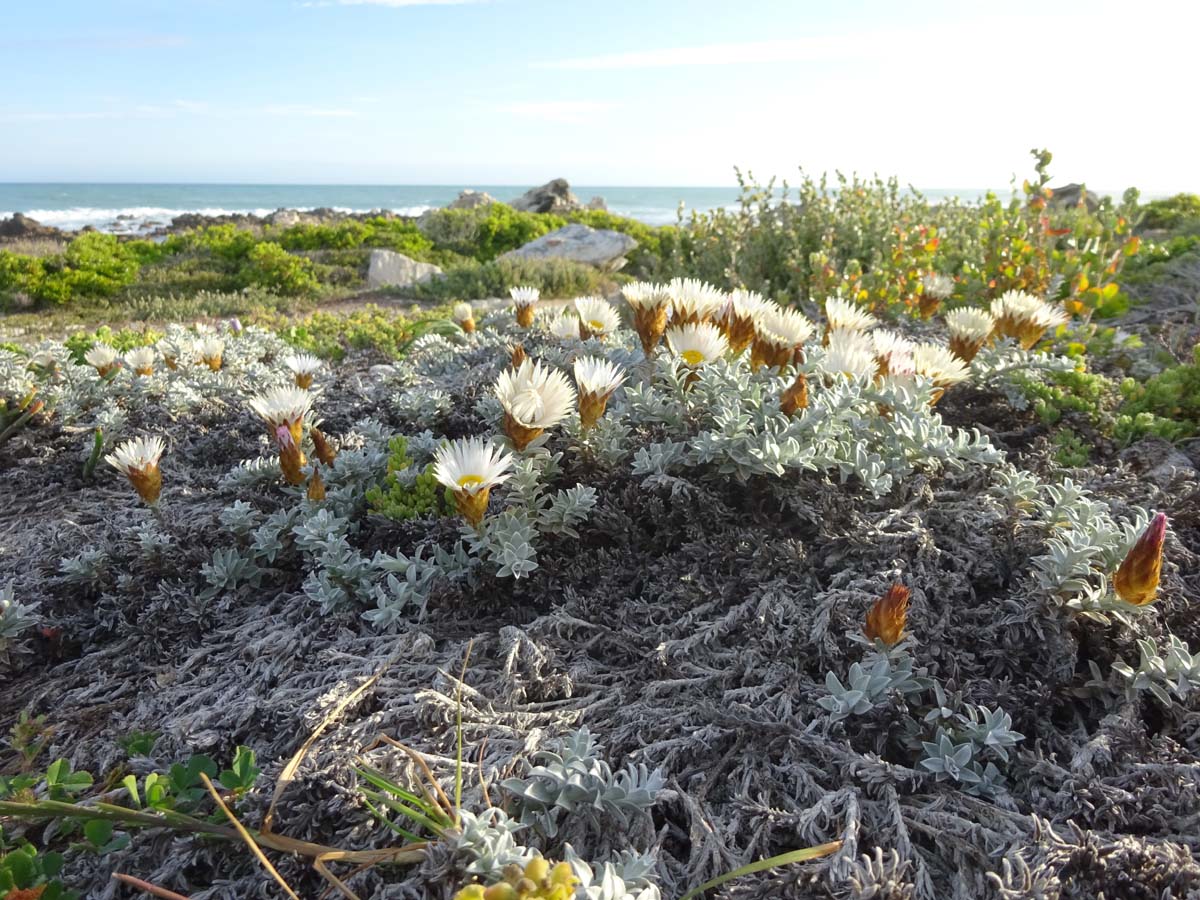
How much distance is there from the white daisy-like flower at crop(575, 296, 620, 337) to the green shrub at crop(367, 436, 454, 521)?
1.05 metres

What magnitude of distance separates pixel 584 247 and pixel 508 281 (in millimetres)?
3623

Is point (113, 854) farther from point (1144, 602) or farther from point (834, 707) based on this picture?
point (1144, 602)

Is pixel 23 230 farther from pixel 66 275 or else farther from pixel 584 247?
pixel 584 247

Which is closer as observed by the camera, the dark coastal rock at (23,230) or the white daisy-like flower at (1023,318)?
the white daisy-like flower at (1023,318)

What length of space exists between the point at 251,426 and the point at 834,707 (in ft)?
8.41

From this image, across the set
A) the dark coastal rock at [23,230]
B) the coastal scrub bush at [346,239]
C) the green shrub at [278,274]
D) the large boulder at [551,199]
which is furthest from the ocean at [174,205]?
the green shrub at [278,274]

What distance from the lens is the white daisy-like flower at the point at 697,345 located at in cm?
215

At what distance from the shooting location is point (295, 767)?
1284mm

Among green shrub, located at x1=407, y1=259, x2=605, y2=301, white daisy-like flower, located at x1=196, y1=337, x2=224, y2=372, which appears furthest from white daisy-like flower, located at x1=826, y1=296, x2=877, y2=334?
green shrub, located at x1=407, y1=259, x2=605, y2=301

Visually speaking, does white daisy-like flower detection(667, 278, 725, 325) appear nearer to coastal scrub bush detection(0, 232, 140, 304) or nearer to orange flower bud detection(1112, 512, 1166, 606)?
orange flower bud detection(1112, 512, 1166, 606)

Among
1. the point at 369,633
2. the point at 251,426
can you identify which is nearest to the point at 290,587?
the point at 369,633

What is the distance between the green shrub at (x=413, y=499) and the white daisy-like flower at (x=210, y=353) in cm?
195

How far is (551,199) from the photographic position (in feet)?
73.9

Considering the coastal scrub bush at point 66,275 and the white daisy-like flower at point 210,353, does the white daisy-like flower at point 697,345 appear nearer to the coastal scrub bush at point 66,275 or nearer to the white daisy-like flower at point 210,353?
the white daisy-like flower at point 210,353
